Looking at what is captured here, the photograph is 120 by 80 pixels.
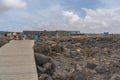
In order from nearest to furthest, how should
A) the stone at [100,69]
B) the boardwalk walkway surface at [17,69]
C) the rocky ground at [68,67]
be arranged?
the boardwalk walkway surface at [17,69]
the rocky ground at [68,67]
the stone at [100,69]

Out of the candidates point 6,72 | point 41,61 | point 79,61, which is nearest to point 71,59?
point 79,61

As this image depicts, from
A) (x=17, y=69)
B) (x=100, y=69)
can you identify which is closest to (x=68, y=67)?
(x=100, y=69)

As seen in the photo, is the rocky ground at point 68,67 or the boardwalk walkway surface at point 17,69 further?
the rocky ground at point 68,67

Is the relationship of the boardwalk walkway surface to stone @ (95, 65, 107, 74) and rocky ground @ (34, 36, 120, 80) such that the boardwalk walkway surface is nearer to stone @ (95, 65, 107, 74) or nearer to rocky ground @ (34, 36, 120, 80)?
rocky ground @ (34, 36, 120, 80)

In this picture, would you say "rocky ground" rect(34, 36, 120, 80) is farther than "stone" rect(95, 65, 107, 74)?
No

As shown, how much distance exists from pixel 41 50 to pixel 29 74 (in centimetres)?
712

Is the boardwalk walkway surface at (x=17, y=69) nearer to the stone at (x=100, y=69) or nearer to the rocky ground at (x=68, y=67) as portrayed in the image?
the rocky ground at (x=68, y=67)

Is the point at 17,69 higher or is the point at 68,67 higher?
the point at 17,69

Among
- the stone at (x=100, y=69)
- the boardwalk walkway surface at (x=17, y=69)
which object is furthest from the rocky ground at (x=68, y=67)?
the boardwalk walkway surface at (x=17, y=69)

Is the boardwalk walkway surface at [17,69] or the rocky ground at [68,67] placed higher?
the boardwalk walkway surface at [17,69]

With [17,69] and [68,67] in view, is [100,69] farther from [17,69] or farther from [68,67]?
[17,69]

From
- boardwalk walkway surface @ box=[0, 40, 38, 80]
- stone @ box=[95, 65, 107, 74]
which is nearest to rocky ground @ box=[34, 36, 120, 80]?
stone @ box=[95, 65, 107, 74]

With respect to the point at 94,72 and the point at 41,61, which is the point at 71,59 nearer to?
the point at 94,72

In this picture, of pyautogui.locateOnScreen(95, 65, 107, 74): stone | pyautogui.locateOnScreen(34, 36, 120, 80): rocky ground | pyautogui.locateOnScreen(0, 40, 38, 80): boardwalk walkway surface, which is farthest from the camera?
pyautogui.locateOnScreen(95, 65, 107, 74): stone
